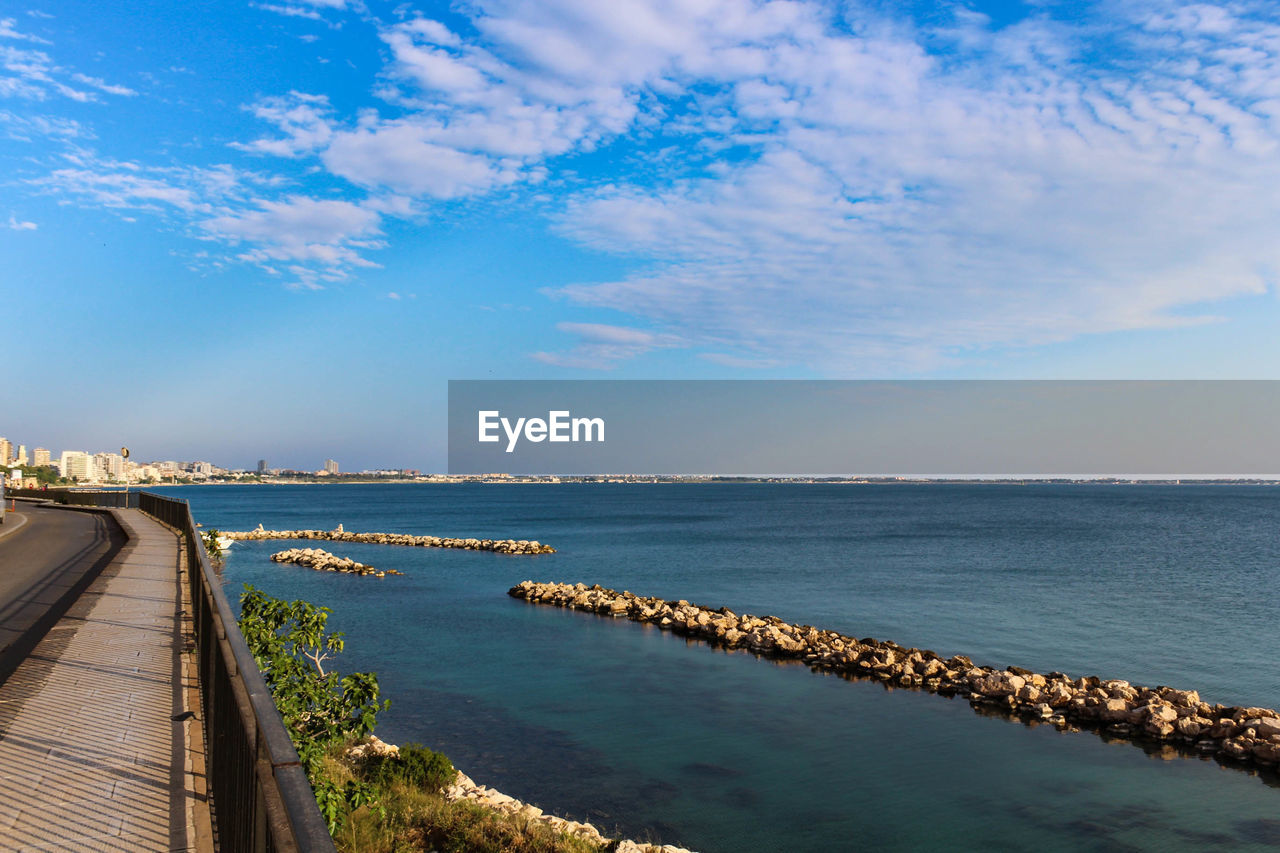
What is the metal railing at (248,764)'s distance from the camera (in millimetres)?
2861

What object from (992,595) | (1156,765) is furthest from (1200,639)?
(1156,765)

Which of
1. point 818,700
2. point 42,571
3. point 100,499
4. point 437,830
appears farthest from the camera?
point 100,499

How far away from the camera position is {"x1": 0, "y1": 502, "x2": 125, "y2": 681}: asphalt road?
12.1 metres

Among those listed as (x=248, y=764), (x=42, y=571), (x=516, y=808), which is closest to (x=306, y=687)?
(x=516, y=808)

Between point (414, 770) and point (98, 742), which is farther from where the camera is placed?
point (414, 770)

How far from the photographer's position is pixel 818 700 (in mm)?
21484

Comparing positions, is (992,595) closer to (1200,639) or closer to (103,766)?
(1200,639)

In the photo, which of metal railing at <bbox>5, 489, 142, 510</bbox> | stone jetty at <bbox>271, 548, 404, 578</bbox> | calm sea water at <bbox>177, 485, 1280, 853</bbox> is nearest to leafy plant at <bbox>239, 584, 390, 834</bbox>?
calm sea water at <bbox>177, 485, 1280, 853</bbox>

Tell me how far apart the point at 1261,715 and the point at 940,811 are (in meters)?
10.2

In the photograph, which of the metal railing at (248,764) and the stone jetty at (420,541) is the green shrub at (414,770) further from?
the stone jetty at (420,541)

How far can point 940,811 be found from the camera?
1451cm

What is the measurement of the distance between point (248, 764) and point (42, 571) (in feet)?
64.3

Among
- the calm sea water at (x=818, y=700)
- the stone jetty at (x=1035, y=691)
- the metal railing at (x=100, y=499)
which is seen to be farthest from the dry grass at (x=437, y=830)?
the metal railing at (x=100, y=499)

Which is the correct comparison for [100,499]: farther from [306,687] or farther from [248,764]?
[248,764]
